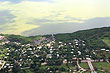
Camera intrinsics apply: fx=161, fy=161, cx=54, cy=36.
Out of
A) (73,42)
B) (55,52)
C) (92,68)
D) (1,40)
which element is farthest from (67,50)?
(1,40)

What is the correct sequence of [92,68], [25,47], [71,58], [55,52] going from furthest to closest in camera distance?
[25,47] → [55,52] → [71,58] → [92,68]

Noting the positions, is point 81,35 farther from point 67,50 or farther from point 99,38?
point 67,50

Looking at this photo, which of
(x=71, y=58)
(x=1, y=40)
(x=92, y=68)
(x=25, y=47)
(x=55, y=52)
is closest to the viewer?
(x=92, y=68)

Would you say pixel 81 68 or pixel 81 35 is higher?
pixel 81 35

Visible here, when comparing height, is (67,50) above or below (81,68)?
above

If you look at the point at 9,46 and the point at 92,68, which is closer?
the point at 92,68

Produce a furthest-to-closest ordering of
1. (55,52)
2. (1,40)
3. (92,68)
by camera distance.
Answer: (1,40)
(55,52)
(92,68)

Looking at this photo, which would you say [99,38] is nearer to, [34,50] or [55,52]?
[55,52]

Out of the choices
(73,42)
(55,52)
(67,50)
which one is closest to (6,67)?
(55,52)

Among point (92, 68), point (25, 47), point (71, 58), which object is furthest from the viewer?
point (25, 47)
